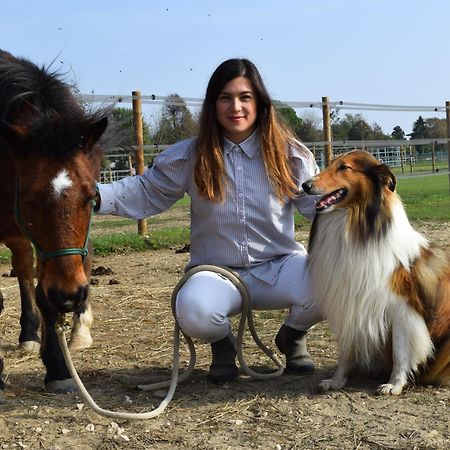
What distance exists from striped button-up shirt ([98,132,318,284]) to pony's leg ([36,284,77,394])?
0.66 metres

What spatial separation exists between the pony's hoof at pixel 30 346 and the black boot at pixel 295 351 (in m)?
1.80

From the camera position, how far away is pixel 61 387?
3.78 meters

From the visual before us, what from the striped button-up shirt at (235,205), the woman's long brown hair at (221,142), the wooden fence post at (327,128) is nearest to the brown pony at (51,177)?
the striped button-up shirt at (235,205)

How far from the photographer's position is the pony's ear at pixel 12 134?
128 inches

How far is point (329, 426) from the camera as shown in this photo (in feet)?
10.2

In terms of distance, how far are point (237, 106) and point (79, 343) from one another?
1.98m

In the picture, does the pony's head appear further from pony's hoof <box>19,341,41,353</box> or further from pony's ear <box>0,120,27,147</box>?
pony's hoof <box>19,341,41,353</box>

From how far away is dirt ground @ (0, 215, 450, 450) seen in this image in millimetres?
2988

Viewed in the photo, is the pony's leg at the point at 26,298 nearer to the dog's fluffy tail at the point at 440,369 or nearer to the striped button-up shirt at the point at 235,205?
the striped button-up shirt at the point at 235,205

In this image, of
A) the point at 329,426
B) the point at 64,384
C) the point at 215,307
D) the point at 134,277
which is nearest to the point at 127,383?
the point at 64,384

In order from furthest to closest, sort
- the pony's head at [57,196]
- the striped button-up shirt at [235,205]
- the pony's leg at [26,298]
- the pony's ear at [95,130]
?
the pony's leg at [26,298]
the striped button-up shirt at [235,205]
the pony's ear at [95,130]
the pony's head at [57,196]

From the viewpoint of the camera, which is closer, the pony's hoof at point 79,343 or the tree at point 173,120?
the pony's hoof at point 79,343

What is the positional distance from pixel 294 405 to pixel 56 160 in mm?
1616

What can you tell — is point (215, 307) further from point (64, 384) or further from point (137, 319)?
point (137, 319)
